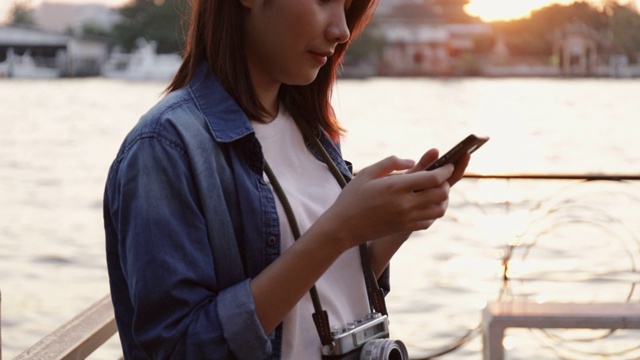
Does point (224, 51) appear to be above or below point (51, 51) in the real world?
above

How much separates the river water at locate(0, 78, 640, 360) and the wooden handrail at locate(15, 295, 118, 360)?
20.2 inches

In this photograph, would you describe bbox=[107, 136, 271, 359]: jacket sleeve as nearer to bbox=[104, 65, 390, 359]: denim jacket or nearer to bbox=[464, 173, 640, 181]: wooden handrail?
bbox=[104, 65, 390, 359]: denim jacket

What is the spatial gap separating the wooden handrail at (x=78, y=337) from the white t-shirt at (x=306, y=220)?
0.42m

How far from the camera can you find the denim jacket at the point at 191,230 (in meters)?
0.82

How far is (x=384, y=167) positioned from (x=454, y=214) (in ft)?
39.2

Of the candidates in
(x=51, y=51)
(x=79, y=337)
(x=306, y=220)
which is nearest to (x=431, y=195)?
(x=306, y=220)

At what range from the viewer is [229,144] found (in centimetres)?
89

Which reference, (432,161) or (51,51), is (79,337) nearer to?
(432,161)

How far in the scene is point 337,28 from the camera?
0.92 m

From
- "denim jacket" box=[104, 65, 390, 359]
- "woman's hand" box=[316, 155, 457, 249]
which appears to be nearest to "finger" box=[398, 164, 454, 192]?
"woman's hand" box=[316, 155, 457, 249]

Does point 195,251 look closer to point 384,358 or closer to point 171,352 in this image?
point 171,352

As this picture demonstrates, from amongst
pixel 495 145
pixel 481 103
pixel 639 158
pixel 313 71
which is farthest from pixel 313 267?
pixel 481 103

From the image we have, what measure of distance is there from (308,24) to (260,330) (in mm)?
278

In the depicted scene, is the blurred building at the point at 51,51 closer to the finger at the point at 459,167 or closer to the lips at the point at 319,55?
the lips at the point at 319,55
